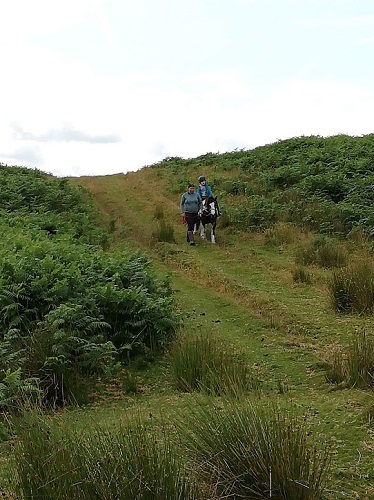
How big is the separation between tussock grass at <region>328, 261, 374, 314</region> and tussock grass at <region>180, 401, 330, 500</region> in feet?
17.7

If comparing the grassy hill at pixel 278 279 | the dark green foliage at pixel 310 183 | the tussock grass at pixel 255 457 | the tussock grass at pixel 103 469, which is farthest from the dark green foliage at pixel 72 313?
the dark green foliage at pixel 310 183

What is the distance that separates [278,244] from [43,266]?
26.1 feet

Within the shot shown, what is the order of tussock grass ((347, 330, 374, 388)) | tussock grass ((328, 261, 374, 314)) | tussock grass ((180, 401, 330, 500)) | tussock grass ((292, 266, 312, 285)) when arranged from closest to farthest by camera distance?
tussock grass ((180, 401, 330, 500)) → tussock grass ((347, 330, 374, 388)) → tussock grass ((328, 261, 374, 314)) → tussock grass ((292, 266, 312, 285))

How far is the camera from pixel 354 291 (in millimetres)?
8641

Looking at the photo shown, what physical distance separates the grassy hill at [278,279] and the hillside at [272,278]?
0.08 feet

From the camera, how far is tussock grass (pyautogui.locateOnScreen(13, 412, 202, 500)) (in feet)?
9.49

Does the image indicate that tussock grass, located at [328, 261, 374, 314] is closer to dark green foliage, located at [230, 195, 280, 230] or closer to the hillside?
the hillside

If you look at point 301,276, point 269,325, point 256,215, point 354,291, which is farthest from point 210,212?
point 269,325

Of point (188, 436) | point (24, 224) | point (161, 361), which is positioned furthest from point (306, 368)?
point (24, 224)

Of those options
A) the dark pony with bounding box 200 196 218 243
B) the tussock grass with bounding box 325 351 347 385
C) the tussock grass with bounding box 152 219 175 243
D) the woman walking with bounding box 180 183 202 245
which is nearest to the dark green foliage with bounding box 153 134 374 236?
the dark pony with bounding box 200 196 218 243

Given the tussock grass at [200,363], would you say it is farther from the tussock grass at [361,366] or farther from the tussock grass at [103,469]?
the tussock grass at [103,469]

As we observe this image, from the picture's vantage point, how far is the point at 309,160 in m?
21.8

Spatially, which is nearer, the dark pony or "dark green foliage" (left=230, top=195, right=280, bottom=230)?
the dark pony

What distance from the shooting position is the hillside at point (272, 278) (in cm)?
477
